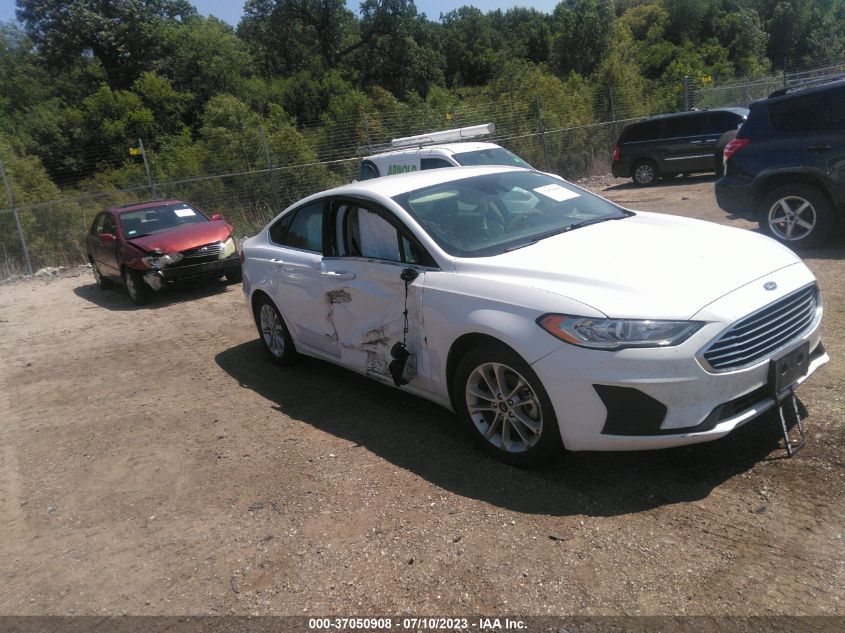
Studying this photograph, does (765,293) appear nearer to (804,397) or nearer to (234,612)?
(804,397)

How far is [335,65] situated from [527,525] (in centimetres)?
5331

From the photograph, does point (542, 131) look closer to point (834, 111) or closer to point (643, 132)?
point (643, 132)

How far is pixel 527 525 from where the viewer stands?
11.0 ft

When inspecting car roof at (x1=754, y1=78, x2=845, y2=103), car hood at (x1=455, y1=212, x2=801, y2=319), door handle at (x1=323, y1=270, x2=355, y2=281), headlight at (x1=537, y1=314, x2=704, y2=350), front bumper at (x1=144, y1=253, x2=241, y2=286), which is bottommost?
front bumper at (x1=144, y1=253, x2=241, y2=286)

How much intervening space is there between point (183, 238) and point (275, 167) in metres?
7.12

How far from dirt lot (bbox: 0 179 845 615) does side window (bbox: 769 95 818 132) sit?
9.11 feet

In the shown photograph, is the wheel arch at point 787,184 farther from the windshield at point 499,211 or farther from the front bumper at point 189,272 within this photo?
the front bumper at point 189,272

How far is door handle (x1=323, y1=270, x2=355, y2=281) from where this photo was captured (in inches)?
192

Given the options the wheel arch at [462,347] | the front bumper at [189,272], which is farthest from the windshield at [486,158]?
the wheel arch at [462,347]

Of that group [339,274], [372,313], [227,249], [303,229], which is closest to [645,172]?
[227,249]

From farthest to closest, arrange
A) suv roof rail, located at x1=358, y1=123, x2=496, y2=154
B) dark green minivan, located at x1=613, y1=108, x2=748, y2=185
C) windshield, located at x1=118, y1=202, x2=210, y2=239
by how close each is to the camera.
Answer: dark green minivan, located at x1=613, y1=108, x2=748, y2=185 < suv roof rail, located at x1=358, y1=123, x2=496, y2=154 < windshield, located at x1=118, y1=202, x2=210, y2=239

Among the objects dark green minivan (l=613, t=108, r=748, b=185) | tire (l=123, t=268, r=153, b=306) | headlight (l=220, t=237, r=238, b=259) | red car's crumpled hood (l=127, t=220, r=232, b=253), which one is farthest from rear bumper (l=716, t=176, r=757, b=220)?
tire (l=123, t=268, r=153, b=306)

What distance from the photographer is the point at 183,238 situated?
1069cm

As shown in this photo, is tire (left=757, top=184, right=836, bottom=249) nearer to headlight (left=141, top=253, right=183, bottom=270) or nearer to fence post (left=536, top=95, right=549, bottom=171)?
headlight (left=141, top=253, right=183, bottom=270)
